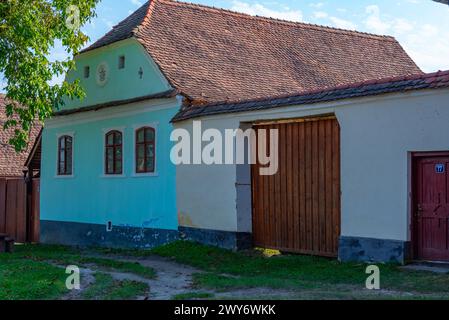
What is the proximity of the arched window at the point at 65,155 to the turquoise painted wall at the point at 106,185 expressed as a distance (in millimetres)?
230

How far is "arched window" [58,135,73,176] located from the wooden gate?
1.91 metres

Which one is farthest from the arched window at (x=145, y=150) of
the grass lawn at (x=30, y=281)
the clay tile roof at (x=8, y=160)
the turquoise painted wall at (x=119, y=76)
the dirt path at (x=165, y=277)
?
the clay tile roof at (x=8, y=160)

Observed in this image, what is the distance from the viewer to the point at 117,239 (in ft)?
64.9

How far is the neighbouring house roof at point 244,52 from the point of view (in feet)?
62.4

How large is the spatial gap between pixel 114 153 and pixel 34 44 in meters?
5.31

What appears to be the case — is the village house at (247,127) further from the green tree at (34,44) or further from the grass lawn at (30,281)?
the grass lawn at (30,281)

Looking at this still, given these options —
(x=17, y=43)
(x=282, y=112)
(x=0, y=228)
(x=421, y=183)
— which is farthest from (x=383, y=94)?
(x=0, y=228)

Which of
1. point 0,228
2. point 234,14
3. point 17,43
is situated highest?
point 234,14

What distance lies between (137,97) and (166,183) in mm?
2802

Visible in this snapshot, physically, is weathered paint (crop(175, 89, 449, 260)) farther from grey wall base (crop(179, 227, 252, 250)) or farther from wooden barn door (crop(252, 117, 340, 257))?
grey wall base (crop(179, 227, 252, 250))

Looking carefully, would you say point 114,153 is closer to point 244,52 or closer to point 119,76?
point 119,76

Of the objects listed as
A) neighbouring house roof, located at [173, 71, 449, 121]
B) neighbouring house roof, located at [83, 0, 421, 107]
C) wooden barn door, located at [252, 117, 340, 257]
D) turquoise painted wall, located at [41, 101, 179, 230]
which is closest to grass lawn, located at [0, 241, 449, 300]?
wooden barn door, located at [252, 117, 340, 257]
